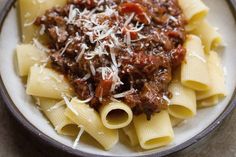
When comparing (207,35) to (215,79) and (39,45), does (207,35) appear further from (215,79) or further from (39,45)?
(39,45)

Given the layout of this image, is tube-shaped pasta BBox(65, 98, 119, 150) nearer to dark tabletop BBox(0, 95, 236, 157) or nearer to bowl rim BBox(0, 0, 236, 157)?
bowl rim BBox(0, 0, 236, 157)

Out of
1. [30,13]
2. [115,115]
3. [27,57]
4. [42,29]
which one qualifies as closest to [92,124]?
[115,115]

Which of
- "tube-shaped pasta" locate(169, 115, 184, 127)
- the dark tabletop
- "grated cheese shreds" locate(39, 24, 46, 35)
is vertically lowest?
the dark tabletop

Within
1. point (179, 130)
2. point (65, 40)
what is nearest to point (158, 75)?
point (179, 130)

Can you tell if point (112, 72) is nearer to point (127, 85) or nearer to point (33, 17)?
point (127, 85)

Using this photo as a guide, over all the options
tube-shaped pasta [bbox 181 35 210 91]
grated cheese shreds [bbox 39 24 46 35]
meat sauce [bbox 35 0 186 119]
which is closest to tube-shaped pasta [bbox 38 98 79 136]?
meat sauce [bbox 35 0 186 119]

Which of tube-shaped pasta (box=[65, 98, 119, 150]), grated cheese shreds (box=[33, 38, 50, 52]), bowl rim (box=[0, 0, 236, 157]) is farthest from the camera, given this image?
grated cheese shreds (box=[33, 38, 50, 52])
